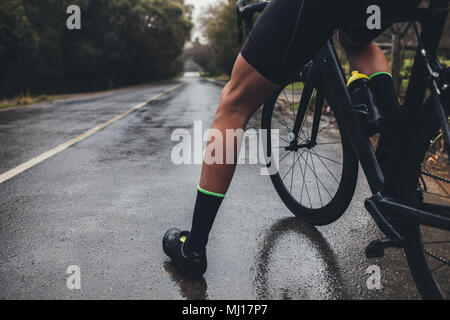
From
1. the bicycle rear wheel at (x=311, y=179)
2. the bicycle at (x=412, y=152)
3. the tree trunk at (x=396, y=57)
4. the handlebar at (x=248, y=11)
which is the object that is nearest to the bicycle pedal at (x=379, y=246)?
the bicycle at (x=412, y=152)

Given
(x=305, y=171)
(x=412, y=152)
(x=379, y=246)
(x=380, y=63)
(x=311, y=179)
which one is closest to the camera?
(x=412, y=152)

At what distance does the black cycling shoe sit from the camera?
1.83 m

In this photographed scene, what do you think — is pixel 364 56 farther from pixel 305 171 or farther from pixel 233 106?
pixel 305 171

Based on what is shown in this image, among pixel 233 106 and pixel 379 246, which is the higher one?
pixel 233 106

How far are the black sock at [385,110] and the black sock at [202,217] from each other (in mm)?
731

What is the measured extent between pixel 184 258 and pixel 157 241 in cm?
45

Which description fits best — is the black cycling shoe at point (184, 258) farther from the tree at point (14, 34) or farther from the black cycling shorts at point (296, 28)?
the tree at point (14, 34)

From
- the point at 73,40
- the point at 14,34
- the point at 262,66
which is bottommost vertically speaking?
the point at 262,66

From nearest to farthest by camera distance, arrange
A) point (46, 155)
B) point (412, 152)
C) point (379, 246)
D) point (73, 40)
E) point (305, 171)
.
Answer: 1. point (412, 152)
2. point (379, 246)
3. point (305, 171)
4. point (46, 155)
5. point (73, 40)

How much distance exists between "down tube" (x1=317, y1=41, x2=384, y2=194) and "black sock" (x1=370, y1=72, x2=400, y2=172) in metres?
0.05

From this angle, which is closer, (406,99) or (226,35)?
(406,99)

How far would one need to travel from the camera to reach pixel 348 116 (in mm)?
1855

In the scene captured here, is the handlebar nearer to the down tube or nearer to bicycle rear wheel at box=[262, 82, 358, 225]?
the down tube

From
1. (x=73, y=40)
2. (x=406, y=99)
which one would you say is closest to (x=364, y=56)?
(x=406, y=99)
